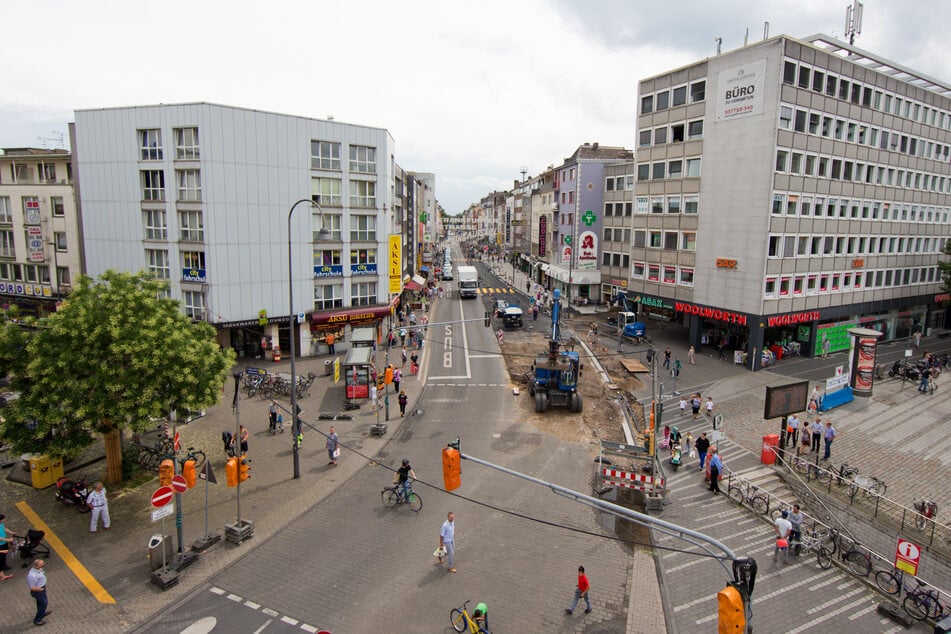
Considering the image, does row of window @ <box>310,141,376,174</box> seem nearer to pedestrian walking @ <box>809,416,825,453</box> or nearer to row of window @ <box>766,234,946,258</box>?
row of window @ <box>766,234,946,258</box>

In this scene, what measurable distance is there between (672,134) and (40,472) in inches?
1769

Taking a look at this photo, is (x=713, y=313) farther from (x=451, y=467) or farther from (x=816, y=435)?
(x=451, y=467)

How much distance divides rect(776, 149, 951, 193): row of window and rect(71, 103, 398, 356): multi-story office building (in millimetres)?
30040

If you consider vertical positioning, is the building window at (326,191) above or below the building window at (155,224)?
above

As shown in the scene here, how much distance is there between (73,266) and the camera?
152 ft

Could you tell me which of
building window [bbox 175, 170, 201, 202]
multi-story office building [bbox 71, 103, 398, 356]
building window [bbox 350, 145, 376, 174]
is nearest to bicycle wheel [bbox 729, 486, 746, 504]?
multi-story office building [bbox 71, 103, 398, 356]

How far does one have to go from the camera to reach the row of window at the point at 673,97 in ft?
137

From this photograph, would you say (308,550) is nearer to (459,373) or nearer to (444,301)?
(459,373)

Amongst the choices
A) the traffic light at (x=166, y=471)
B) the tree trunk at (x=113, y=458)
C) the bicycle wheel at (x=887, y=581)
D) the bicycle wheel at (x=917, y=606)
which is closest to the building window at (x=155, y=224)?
the tree trunk at (x=113, y=458)

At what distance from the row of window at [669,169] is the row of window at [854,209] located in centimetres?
685

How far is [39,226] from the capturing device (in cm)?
4606

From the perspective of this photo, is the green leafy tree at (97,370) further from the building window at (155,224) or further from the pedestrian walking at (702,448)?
the building window at (155,224)

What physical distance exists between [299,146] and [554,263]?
4438 cm

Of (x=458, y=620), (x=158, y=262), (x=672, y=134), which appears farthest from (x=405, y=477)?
(x=672, y=134)
